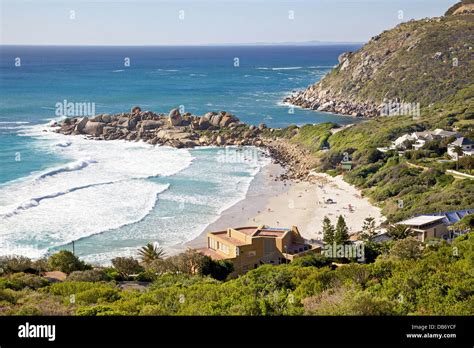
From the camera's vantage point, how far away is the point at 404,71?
257ft

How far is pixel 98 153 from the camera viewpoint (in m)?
51.3

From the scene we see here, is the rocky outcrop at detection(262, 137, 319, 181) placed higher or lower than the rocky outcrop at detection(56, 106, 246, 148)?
lower

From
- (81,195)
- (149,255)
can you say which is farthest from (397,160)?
(149,255)

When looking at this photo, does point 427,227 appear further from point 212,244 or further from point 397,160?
point 397,160

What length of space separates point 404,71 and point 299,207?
5061 centimetres

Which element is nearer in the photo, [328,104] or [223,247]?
[223,247]

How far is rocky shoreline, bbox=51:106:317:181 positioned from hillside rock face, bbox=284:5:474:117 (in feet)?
63.1

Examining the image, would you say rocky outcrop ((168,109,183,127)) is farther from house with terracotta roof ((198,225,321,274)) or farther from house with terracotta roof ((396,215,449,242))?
house with terracotta roof ((396,215,449,242))

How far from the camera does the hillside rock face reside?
72.6 m

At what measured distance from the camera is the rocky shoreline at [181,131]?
56.9 metres

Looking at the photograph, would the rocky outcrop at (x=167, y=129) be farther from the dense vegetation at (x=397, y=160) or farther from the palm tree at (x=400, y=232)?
the palm tree at (x=400, y=232)

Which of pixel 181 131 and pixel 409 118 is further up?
pixel 409 118

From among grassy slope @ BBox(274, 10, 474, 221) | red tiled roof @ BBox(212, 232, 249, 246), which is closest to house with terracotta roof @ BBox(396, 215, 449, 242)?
grassy slope @ BBox(274, 10, 474, 221)
